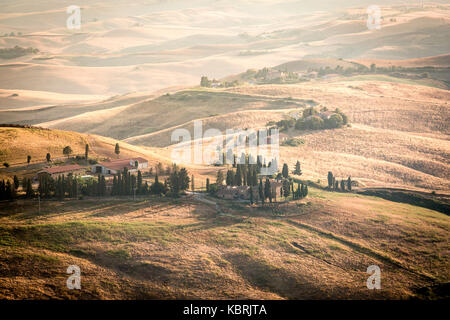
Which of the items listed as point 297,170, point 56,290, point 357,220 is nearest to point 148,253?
point 56,290

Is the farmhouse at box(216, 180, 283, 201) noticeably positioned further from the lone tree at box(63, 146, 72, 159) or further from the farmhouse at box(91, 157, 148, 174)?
the lone tree at box(63, 146, 72, 159)

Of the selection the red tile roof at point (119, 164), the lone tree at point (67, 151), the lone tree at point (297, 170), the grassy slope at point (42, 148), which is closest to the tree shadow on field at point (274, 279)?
the red tile roof at point (119, 164)

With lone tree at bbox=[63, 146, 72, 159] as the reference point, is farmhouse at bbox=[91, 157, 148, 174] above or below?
below

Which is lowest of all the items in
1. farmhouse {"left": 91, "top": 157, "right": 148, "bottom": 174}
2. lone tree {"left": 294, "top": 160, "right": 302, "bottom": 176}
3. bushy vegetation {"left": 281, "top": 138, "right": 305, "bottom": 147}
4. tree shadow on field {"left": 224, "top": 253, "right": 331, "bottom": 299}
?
tree shadow on field {"left": 224, "top": 253, "right": 331, "bottom": 299}

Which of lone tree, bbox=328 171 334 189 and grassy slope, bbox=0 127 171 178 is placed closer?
grassy slope, bbox=0 127 171 178

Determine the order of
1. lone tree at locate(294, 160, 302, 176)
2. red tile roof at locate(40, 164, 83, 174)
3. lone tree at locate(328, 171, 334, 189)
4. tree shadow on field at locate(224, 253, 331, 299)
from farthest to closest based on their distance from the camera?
lone tree at locate(294, 160, 302, 176)
lone tree at locate(328, 171, 334, 189)
red tile roof at locate(40, 164, 83, 174)
tree shadow on field at locate(224, 253, 331, 299)

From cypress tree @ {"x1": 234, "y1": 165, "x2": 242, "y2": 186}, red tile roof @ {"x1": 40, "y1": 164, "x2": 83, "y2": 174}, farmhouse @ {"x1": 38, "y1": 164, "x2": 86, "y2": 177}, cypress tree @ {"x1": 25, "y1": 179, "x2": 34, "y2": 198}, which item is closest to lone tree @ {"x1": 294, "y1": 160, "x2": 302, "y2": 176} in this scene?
cypress tree @ {"x1": 234, "y1": 165, "x2": 242, "y2": 186}
